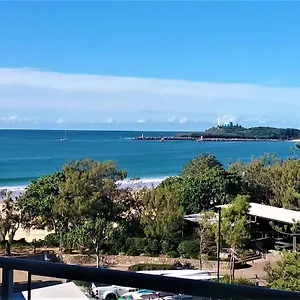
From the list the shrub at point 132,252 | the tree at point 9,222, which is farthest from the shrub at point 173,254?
the tree at point 9,222

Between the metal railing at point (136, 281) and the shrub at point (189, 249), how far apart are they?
12600 millimetres

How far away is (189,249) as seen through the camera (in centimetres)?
1379

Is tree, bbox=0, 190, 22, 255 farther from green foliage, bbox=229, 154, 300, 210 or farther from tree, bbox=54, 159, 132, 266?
green foliage, bbox=229, 154, 300, 210

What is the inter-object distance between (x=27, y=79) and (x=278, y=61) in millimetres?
15404

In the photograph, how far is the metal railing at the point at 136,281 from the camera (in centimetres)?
94

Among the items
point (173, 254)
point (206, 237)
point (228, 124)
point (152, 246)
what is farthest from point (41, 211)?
point (228, 124)

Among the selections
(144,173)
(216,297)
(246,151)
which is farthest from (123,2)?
(246,151)

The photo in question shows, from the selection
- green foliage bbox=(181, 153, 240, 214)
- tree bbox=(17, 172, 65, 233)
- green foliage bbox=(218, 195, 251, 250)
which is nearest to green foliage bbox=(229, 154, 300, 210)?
green foliage bbox=(181, 153, 240, 214)

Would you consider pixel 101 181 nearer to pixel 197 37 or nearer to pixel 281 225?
pixel 281 225

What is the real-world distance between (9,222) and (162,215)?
490 cm

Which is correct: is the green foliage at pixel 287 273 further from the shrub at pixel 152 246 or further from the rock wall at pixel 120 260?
the shrub at pixel 152 246

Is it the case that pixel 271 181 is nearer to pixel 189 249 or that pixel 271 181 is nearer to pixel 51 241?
pixel 189 249

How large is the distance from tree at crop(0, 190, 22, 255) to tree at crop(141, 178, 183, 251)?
4.13m

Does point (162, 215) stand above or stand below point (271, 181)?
below
